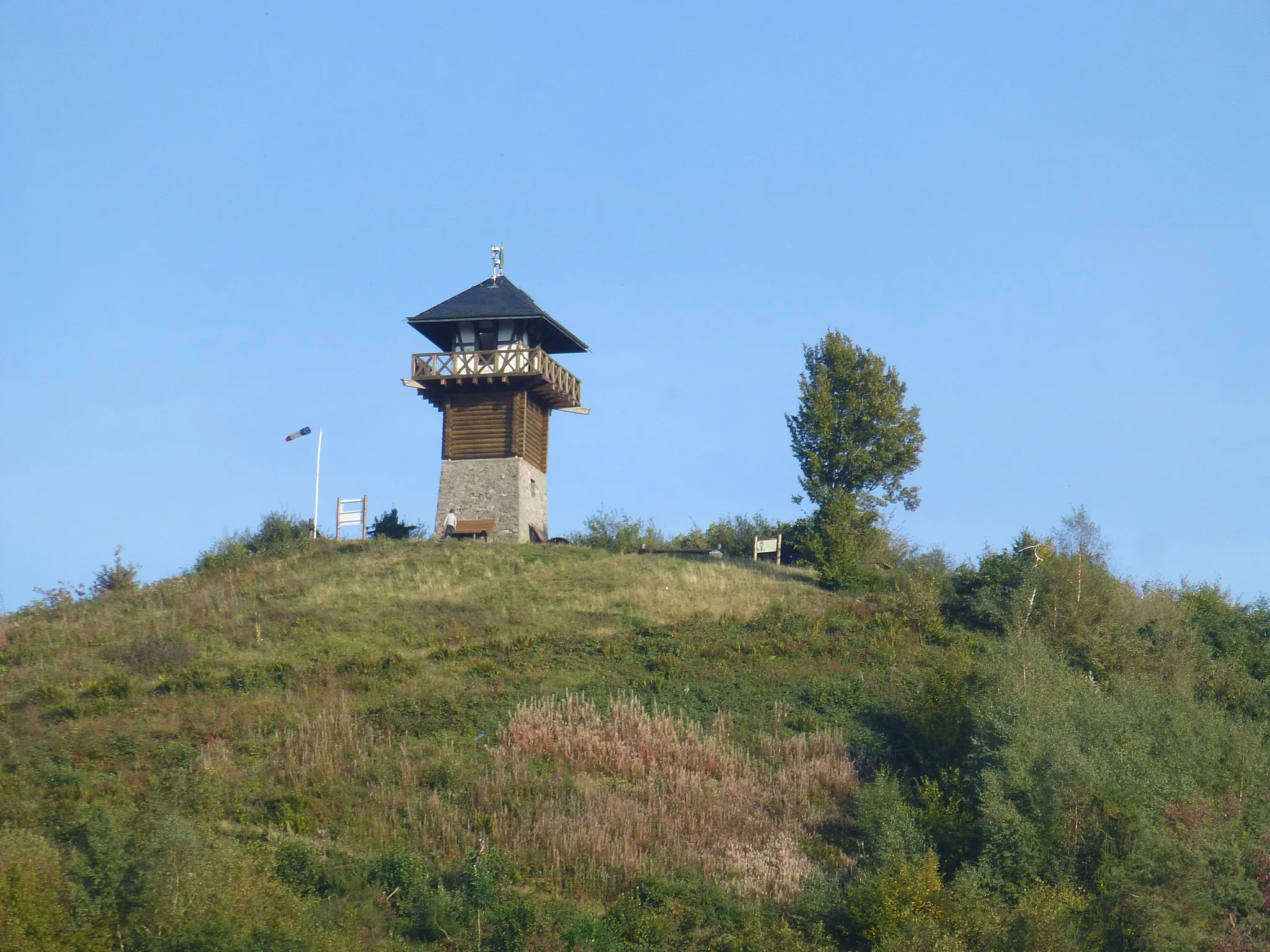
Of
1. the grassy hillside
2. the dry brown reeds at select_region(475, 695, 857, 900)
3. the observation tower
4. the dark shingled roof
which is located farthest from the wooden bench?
the dry brown reeds at select_region(475, 695, 857, 900)

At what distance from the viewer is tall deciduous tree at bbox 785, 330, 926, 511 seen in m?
40.7

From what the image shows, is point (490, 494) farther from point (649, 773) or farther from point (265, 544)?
point (649, 773)

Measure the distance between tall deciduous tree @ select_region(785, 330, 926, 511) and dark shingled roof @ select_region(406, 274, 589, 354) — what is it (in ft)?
31.0

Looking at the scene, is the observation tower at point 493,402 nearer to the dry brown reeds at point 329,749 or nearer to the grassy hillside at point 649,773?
the grassy hillside at point 649,773

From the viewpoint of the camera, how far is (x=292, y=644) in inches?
1147

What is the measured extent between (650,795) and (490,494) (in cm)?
2331

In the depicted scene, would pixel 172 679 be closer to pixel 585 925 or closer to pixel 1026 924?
pixel 585 925

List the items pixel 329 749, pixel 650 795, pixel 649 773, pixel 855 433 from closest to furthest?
pixel 650 795 → pixel 649 773 → pixel 329 749 → pixel 855 433

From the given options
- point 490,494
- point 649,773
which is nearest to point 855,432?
point 490,494

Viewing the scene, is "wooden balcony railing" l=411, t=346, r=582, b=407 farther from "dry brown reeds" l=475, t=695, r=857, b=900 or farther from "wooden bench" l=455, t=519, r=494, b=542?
"dry brown reeds" l=475, t=695, r=857, b=900

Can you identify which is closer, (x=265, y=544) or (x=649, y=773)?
(x=649, y=773)

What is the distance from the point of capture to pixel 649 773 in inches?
838

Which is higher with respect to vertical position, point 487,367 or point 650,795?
point 487,367

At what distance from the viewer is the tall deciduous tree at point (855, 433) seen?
133 feet
